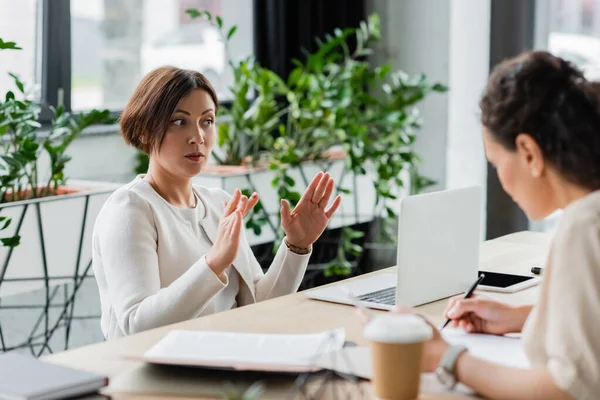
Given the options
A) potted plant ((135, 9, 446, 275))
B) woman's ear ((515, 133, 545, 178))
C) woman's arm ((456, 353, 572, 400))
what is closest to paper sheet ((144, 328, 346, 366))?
woman's arm ((456, 353, 572, 400))

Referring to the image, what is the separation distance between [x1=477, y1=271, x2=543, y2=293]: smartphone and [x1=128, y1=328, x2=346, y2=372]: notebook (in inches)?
21.7

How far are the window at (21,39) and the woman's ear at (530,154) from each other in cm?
265

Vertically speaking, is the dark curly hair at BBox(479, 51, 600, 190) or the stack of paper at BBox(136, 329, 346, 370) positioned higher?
the dark curly hair at BBox(479, 51, 600, 190)

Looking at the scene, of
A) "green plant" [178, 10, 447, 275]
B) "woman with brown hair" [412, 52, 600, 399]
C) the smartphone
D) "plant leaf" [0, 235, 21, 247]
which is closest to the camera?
"woman with brown hair" [412, 52, 600, 399]

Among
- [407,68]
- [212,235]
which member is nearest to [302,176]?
[407,68]

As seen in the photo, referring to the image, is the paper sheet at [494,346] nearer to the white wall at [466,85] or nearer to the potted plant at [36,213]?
the potted plant at [36,213]

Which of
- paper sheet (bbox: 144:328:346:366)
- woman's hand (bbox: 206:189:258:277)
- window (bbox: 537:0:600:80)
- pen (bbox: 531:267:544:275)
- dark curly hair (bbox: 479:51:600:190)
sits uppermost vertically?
window (bbox: 537:0:600:80)

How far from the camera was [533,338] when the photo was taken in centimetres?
127

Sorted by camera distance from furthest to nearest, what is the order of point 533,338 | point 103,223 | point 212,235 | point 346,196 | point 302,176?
point 346,196, point 302,176, point 212,235, point 103,223, point 533,338

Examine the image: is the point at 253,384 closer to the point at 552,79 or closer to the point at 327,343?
the point at 327,343

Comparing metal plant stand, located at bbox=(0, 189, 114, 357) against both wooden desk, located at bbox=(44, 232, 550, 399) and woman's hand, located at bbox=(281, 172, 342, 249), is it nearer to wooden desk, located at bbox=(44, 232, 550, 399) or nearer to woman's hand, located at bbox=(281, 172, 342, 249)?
woman's hand, located at bbox=(281, 172, 342, 249)

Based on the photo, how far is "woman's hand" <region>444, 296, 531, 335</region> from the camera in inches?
63.6

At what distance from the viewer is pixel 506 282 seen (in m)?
2.11

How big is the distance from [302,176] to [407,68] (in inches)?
46.4
